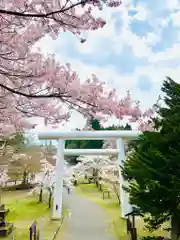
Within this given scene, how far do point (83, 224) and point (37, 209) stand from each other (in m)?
3.46

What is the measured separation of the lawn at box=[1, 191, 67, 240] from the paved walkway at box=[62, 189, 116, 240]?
44cm

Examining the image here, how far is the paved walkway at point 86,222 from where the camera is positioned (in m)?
7.35

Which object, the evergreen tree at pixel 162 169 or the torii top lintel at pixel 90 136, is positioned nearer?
the evergreen tree at pixel 162 169

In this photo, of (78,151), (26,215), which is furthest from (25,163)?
(78,151)

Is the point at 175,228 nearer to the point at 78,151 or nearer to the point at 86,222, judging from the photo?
the point at 86,222

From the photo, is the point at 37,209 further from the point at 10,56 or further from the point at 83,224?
the point at 10,56

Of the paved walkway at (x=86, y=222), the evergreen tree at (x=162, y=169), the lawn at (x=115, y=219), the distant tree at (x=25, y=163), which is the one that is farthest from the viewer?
the distant tree at (x=25, y=163)

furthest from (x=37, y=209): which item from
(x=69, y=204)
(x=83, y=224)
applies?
(x=83, y=224)

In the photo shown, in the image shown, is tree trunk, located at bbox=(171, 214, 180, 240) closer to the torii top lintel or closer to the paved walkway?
the paved walkway

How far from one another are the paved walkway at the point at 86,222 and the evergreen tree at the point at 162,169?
8.06ft

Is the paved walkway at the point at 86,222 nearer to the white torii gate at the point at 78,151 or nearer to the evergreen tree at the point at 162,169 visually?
the white torii gate at the point at 78,151

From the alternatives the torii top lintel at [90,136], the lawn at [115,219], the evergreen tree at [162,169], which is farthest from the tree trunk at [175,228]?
the torii top lintel at [90,136]

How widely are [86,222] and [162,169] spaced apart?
200 inches

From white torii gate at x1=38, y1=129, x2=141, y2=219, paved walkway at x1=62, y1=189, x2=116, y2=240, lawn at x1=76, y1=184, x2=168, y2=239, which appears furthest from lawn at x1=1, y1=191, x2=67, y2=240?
lawn at x1=76, y1=184, x2=168, y2=239
